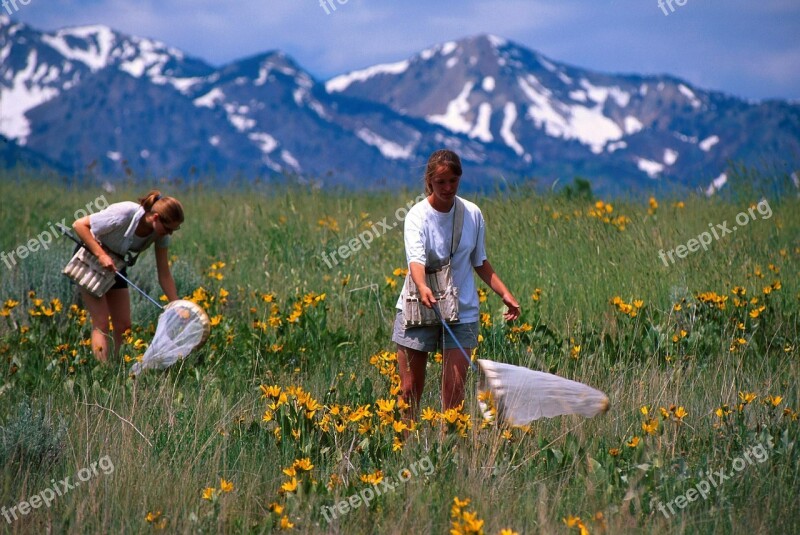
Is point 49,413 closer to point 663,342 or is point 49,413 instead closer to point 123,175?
point 663,342

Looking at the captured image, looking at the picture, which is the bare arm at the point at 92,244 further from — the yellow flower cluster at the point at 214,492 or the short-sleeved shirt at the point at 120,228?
the yellow flower cluster at the point at 214,492

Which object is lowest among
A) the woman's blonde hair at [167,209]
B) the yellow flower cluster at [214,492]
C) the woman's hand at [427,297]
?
the yellow flower cluster at [214,492]

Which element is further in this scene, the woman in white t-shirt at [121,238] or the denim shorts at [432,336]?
the woman in white t-shirt at [121,238]

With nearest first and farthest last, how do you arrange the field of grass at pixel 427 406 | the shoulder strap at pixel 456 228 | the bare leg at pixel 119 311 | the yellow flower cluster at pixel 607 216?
the field of grass at pixel 427 406
the shoulder strap at pixel 456 228
the bare leg at pixel 119 311
the yellow flower cluster at pixel 607 216

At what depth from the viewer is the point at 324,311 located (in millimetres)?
6043

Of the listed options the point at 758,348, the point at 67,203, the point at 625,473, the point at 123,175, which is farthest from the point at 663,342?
the point at 123,175

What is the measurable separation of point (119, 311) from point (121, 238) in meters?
0.56

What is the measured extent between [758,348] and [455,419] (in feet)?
9.43

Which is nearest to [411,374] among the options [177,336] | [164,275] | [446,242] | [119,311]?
[446,242]

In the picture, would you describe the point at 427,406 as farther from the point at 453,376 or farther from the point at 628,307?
the point at 628,307

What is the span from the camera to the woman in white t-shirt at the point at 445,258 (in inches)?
Result: 160

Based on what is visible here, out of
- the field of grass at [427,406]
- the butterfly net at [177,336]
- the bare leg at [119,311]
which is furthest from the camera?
the bare leg at [119,311]

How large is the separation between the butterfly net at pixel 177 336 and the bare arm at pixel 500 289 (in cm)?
178

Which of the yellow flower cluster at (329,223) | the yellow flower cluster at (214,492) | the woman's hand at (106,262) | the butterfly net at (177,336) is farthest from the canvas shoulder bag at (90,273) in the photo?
the yellow flower cluster at (329,223)
